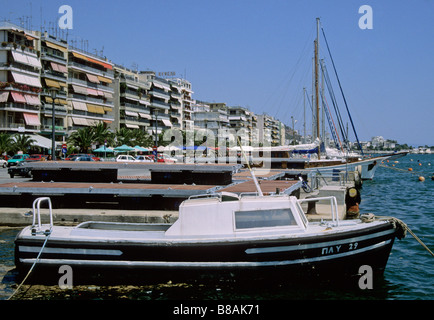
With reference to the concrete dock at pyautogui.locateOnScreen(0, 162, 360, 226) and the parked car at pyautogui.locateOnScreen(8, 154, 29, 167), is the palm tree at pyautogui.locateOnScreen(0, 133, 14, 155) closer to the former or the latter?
the parked car at pyautogui.locateOnScreen(8, 154, 29, 167)

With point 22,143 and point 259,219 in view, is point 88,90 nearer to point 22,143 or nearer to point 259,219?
point 22,143

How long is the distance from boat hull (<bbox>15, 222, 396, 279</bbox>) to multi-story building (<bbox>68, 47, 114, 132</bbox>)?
70.0 meters

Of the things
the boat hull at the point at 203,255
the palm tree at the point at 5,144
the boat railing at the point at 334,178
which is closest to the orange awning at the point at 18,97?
the palm tree at the point at 5,144

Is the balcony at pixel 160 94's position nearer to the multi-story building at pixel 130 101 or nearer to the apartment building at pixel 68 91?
the apartment building at pixel 68 91

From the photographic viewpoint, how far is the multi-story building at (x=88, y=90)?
261 ft

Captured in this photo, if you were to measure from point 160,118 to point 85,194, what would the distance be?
96297 millimetres

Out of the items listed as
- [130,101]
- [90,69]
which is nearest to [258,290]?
[90,69]

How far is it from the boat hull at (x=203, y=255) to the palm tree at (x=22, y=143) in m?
52.1

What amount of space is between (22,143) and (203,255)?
54750mm
